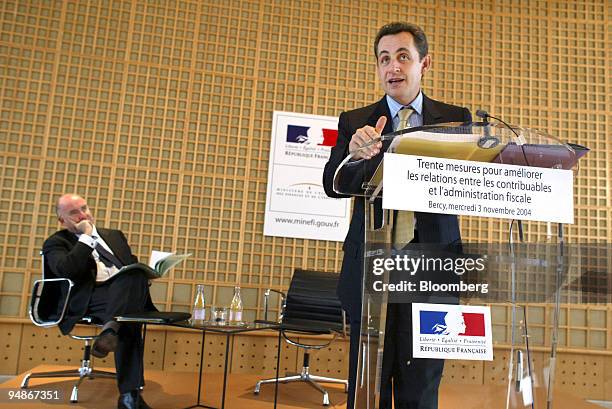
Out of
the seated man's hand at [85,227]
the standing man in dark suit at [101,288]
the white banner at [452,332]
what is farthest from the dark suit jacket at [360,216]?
the seated man's hand at [85,227]

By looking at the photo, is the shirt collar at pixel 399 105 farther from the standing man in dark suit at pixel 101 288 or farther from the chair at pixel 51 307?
the chair at pixel 51 307

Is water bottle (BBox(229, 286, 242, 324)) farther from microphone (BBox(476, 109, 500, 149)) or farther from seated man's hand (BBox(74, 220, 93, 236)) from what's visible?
microphone (BBox(476, 109, 500, 149))

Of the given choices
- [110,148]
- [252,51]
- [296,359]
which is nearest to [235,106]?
[252,51]

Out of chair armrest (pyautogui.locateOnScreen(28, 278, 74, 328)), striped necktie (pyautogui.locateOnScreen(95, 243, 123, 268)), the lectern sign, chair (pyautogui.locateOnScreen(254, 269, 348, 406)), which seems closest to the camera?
the lectern sign

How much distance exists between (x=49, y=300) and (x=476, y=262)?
3.34 meters

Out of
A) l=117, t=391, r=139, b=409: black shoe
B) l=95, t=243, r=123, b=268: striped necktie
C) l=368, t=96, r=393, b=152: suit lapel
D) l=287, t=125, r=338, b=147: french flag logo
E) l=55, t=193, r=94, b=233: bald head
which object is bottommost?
l=117, t=391, r=139, b=409: black shoe

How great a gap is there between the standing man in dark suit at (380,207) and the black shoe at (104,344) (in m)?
1.95

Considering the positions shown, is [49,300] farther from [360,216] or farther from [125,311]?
[360,216]

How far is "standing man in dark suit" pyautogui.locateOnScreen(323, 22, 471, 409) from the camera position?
4.36 feet

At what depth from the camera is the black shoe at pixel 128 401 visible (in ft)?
10.3

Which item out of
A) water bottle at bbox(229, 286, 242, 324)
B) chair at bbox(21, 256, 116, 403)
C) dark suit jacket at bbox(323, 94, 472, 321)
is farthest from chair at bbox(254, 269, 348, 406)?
dark suit jacket at bbox(323, 94, 472, 321)

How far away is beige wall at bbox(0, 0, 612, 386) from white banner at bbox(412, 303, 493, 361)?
408cm

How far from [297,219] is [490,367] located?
4169 millimetres

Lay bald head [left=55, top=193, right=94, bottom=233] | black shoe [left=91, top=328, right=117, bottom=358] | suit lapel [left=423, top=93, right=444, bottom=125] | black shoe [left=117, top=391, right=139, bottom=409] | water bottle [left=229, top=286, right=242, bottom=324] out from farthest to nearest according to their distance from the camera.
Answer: bald head [left=55, top=193, right=94, bottom=233] < water bottle [left=229, top=286, right=242, bottom=324] < black shoe [left=117, top=391, right=139, bottom=409] < black shoe [left=91, top=328, right=117, bottom=358] < suit lapel [left=423, top=93, right=444, bottom=125]
